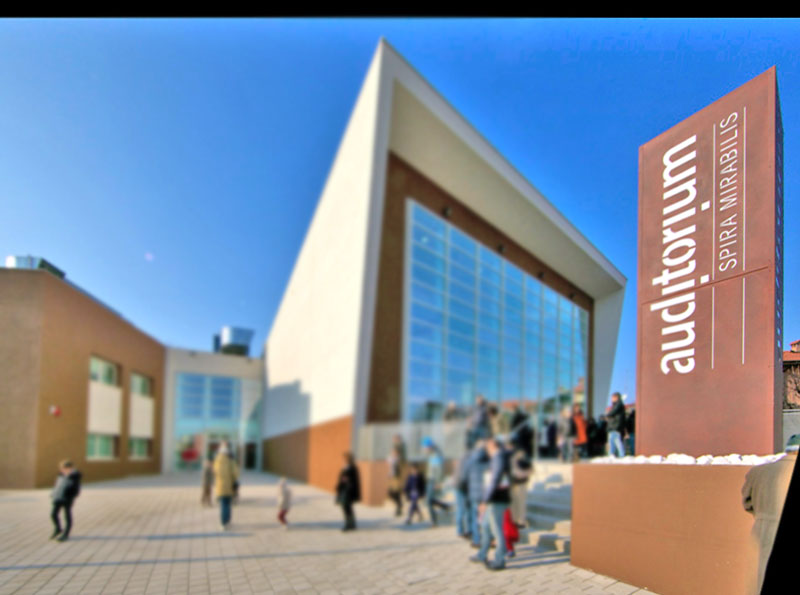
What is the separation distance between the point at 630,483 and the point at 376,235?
862 centimetres

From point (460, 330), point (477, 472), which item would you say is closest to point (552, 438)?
point (477, 472)

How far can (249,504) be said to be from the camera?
32.7 feet

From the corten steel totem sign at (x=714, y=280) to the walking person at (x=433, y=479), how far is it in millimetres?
4290

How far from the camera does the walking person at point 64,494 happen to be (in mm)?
4586

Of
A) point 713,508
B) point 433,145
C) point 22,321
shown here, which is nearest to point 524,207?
point 713,508

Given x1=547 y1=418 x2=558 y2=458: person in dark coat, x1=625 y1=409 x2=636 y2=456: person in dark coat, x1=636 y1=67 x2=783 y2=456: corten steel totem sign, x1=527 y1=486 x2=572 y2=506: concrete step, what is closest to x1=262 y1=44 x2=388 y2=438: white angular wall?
x1=547 y1=418 x2=558 y2=458: person in dark coat

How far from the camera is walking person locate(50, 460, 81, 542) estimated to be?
15.0 ft

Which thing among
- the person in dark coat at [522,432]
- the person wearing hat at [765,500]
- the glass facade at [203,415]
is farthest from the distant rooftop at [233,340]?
the person wearing hat at [765,500]

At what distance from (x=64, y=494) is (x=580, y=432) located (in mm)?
5373

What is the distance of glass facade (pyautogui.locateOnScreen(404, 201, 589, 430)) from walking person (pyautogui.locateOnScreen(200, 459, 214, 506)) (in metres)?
4.40

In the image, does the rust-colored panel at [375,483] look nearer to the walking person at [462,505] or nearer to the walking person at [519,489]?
the walking person at [462,505]

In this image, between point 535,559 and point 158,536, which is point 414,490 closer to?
point 535,559

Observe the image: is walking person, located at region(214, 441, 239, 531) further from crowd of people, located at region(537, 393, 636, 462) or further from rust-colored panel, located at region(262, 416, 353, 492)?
crowd of people, located at region(537, 393, 636, 462)

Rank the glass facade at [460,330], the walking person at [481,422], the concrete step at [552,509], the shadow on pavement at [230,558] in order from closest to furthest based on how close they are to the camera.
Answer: the shadow on pavement at [230,558], the concrete step at [552,509], the walking person at [481,422], the glass facade at [460,330]
